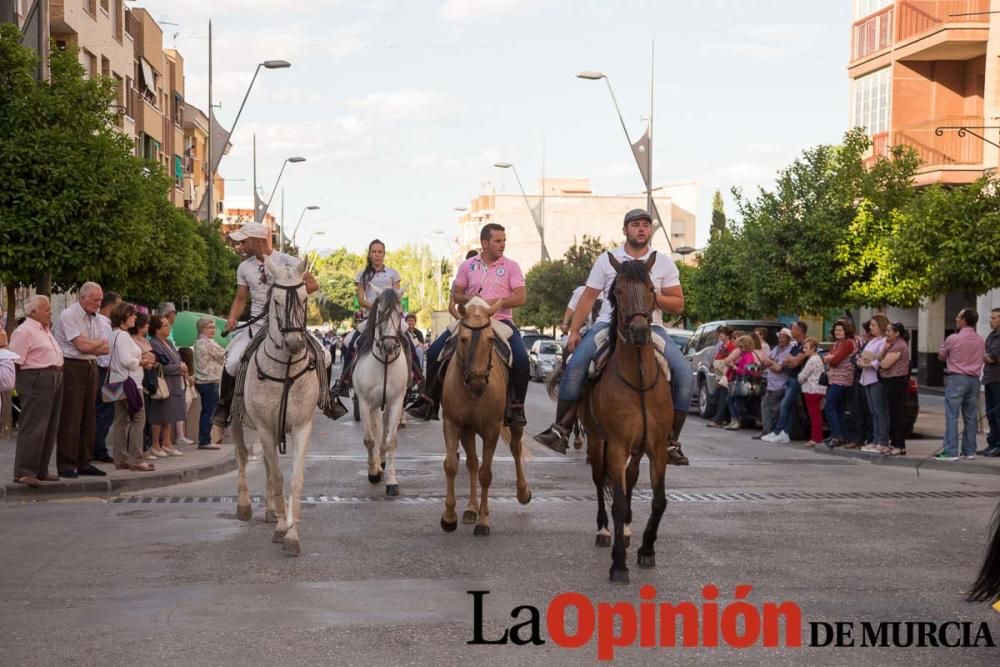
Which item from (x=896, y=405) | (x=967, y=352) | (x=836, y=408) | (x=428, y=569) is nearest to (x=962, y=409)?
(x=967, y=352)

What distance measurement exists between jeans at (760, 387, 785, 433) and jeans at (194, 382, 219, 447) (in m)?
9.64

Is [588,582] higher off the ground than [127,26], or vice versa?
[127,26]

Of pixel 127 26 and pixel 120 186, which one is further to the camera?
pixel 127 26

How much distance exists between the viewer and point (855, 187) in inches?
1465

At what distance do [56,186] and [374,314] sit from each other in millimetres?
8931

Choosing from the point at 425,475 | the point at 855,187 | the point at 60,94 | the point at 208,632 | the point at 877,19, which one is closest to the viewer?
the point at 208,632

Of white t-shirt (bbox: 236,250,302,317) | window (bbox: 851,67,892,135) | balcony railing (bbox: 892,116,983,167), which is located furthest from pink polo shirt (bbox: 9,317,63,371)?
window (bbox: 851,67,892,135)

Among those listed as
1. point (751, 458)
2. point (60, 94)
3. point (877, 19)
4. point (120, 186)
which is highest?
point (877, 19)

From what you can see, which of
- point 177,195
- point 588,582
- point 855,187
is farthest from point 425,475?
point 177,195

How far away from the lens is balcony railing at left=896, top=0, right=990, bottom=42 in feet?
130

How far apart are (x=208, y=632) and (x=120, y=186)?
16.0 meters

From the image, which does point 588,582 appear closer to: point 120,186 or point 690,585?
point 690,585

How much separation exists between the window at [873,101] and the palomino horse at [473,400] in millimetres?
34166

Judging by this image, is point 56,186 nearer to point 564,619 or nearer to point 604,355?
point 604,355
